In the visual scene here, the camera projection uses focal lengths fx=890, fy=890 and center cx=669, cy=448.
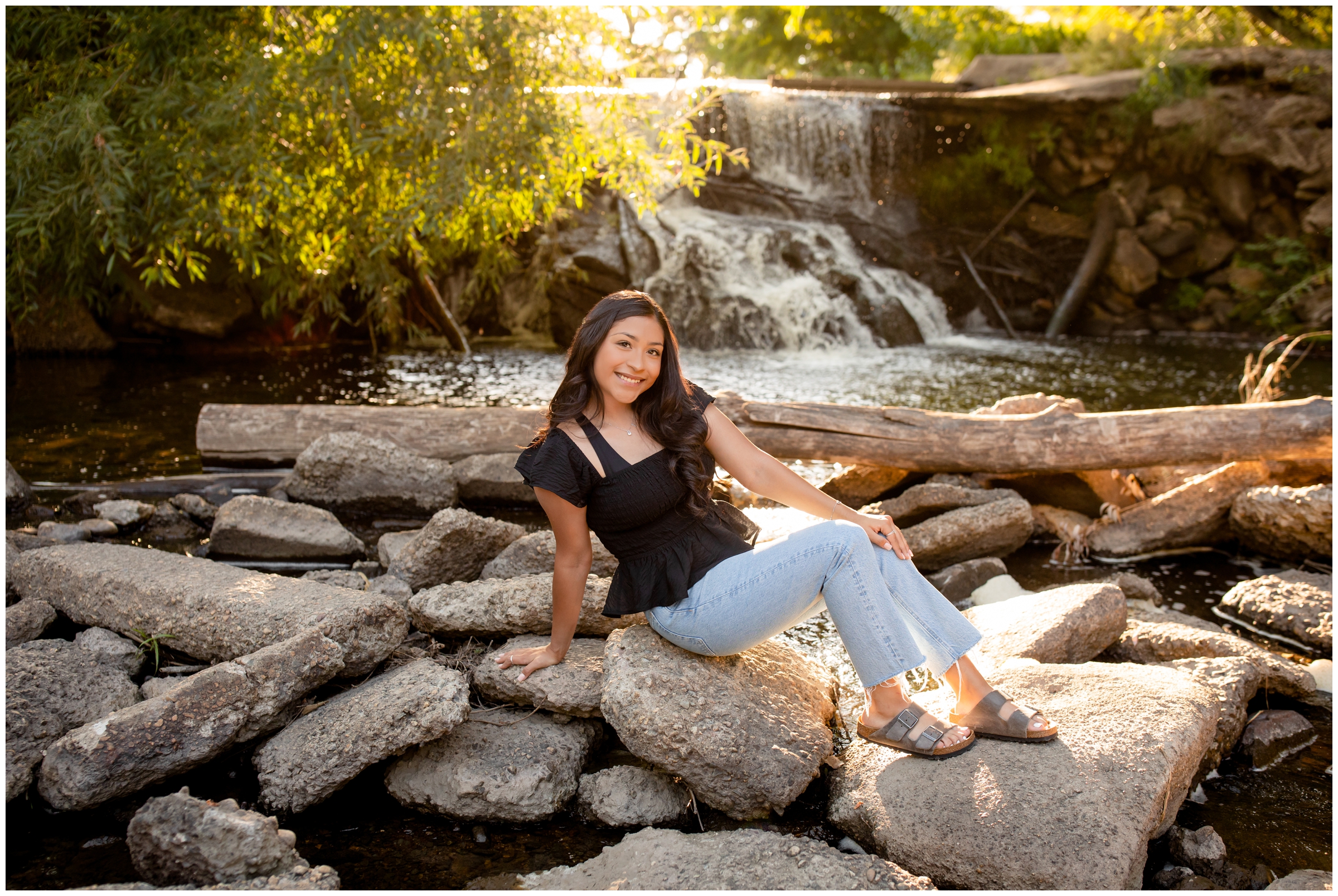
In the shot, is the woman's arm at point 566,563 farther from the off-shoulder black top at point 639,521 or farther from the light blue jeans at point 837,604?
the light blue jeans at point 837,604

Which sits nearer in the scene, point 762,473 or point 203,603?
point 762,473

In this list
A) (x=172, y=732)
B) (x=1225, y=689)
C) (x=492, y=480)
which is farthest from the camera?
(x=492, y=480)

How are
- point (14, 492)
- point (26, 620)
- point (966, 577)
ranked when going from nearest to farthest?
1. point (26, 620)
2. point (966, 577)
3. point (14, 492)

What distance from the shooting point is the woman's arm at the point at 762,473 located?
125 inches

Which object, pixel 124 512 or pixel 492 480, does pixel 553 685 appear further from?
pixel 124 512

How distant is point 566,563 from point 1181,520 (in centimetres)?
448

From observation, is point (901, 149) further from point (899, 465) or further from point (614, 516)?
point (614, 516)

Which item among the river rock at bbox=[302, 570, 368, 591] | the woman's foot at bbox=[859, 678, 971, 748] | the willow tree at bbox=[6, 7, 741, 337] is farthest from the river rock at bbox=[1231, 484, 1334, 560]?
the river rock at bbox=[302, 570, 368, 591]

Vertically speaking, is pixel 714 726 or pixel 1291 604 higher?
pixel 714 726

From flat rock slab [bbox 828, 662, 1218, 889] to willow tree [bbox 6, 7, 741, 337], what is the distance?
504 centimetres

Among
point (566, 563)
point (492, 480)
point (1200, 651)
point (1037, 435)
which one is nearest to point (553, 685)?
point (566, 563)

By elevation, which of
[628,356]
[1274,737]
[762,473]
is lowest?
[1274,737]

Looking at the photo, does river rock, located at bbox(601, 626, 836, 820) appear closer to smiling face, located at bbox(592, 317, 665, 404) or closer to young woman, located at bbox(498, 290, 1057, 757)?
young woman, located at bbox(498, 290, 1057, 757)

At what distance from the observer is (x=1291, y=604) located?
4484 mm
